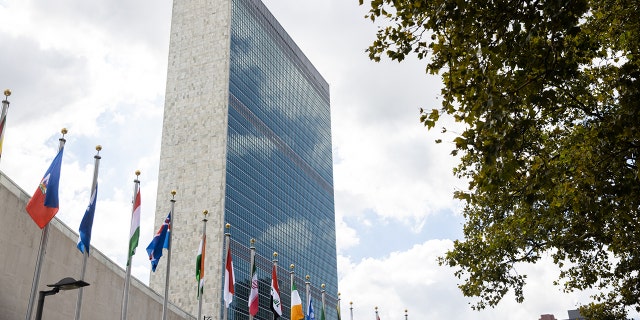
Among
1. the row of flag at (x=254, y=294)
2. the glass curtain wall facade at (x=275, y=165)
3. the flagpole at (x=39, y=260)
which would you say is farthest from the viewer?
the glass curtain wall facade at (x=275, y=165)

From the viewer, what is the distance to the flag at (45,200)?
950 inches

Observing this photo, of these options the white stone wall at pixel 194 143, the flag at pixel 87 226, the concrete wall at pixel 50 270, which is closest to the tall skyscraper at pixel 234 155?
the white stone wall at pixel 194 143

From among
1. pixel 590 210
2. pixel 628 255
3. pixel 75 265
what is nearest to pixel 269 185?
pixel 75 265

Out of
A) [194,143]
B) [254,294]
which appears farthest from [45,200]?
[194,143]

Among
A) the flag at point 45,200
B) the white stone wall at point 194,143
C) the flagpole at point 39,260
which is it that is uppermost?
the white stone wall at point 194,143

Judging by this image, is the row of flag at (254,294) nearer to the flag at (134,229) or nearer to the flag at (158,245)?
the flag at (158,245)

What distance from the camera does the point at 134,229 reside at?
1154 inches

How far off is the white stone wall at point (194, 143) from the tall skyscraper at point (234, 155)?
159 mm

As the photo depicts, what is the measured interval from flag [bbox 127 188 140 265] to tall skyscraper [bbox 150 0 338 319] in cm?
6317

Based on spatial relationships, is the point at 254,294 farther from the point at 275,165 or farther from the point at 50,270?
the point at 275,165

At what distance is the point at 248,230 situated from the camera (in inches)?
4112

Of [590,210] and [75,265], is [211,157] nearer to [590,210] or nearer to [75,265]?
[75,265]

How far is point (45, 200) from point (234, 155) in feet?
261

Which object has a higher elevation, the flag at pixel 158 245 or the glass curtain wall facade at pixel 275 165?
the glass curtain wall facade at pixel 275 165
